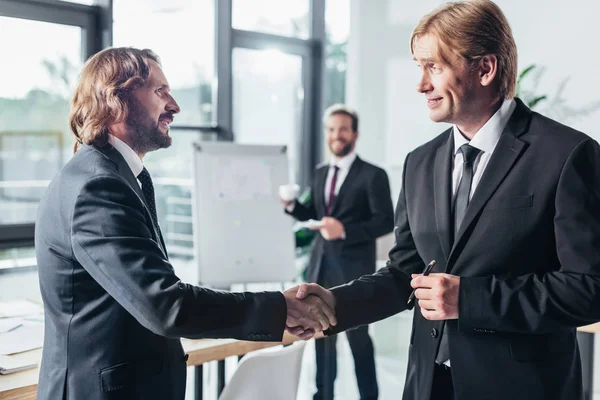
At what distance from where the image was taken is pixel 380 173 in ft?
13.3

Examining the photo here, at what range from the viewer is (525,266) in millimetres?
1463

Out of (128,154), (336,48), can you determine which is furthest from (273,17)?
(128,154)

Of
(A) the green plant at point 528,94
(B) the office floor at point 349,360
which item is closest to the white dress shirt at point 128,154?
(B) the office floor at point 349,360

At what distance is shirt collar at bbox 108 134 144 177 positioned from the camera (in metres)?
1.68

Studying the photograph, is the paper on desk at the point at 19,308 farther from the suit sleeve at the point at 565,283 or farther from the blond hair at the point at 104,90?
the suit sleeve at the point at 565,283

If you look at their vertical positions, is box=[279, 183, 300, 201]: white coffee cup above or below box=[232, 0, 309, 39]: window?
below

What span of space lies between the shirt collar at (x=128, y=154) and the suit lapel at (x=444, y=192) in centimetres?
78

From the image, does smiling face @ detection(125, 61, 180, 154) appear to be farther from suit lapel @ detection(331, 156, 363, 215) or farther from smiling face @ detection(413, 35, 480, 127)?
suit lapel @ detection(331, 156, 363, 215)

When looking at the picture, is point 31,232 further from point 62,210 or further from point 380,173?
point 62,210

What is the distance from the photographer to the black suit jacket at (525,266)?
1.39 m

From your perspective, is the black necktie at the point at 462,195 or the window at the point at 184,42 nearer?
the black necktie at the point at 462,195

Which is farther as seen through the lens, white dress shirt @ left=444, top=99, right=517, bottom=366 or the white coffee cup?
the white coffee cup

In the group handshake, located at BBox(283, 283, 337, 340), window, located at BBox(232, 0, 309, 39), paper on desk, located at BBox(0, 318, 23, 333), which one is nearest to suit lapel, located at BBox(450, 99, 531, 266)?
handshake, located at BBox(283, 283, 337, 340)

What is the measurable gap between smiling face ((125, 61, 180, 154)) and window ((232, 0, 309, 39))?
3.47m
